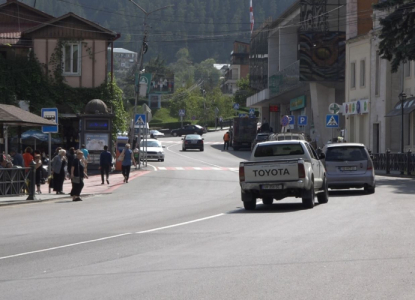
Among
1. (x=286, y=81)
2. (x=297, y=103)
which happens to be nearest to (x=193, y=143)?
(x=286, y=81)

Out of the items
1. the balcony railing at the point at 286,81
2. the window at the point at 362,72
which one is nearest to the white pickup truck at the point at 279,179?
the window at the point at 362,72

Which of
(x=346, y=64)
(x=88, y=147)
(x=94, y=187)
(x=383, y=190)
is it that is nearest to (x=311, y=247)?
(x=383, y=190)

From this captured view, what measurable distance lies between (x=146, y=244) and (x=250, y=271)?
11.4ft

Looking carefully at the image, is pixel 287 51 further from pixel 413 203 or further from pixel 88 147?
pixel 413 203

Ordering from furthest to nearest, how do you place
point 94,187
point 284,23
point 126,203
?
point 284,23 < point 94,187 < point 126,203

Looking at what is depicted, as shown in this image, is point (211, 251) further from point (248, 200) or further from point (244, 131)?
point (244, 131)

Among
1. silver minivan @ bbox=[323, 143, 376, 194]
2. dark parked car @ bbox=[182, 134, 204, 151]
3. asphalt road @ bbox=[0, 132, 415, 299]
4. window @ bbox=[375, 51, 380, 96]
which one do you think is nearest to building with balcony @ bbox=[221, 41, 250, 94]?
dark parked car @ bbox=[182, 134, 204, 151]

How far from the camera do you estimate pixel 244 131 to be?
73.2m

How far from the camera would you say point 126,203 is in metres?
24.3

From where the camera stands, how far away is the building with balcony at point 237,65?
178 meters

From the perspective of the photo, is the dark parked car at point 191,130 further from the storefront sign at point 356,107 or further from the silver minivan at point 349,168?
the silver minivan at point 349,168

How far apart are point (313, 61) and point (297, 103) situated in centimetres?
1582

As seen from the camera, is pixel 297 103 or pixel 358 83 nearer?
pixel 358 83

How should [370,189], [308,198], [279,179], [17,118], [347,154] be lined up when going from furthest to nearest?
[370,189]
[347,154]
[17,118]
[308,198]
[279,179]
